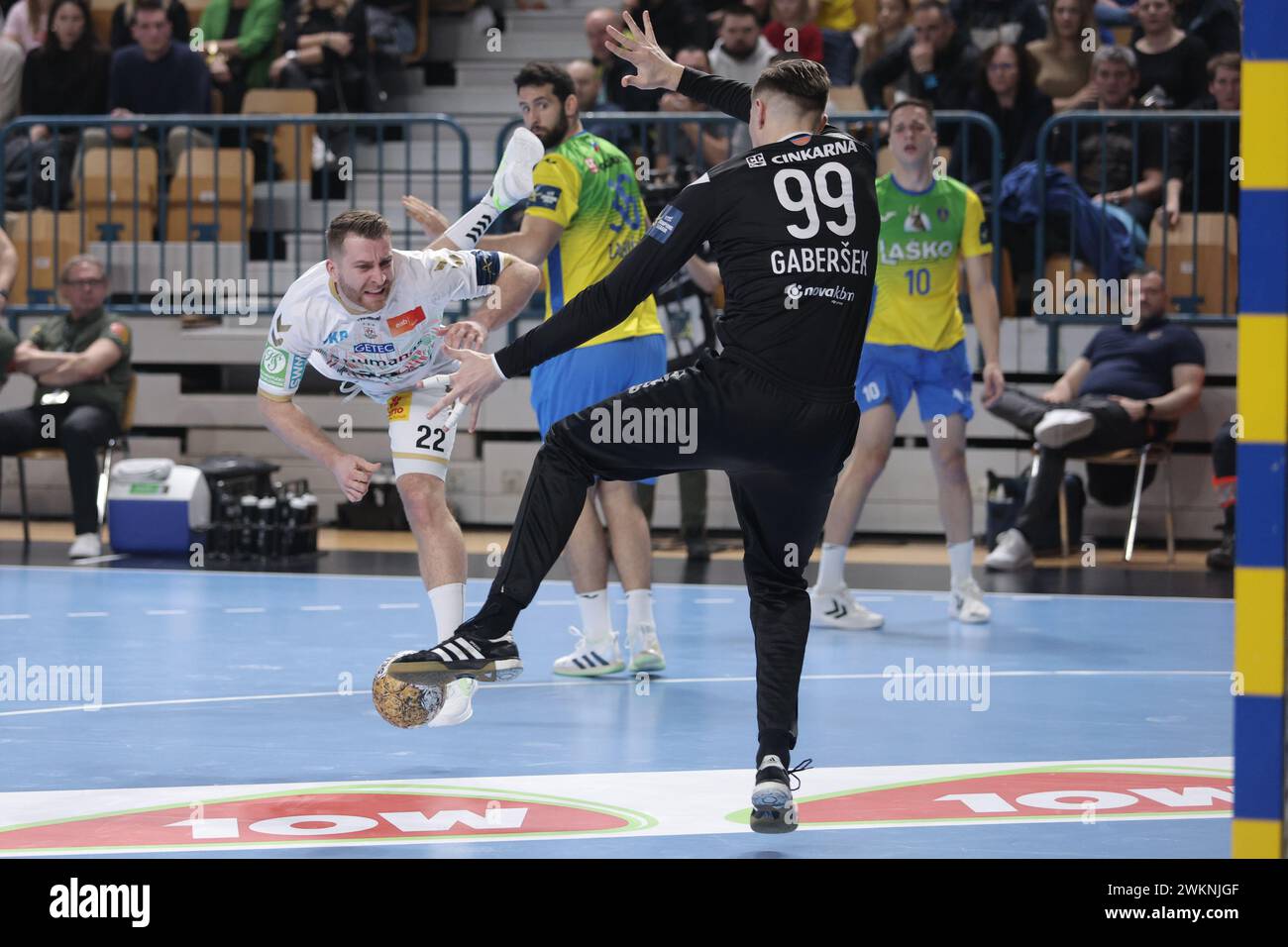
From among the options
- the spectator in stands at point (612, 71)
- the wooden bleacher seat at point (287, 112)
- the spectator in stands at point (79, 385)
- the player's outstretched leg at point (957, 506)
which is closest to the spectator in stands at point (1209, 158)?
the spectator in stands at point (612, 71)

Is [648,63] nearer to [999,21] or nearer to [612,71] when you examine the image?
[612,71]

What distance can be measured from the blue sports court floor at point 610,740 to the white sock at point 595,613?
22cm

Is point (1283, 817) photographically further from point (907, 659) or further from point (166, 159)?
point (166, 159)

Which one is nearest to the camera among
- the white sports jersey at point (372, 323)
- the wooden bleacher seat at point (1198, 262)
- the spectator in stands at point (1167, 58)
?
the white sports jersey at point (372, 323)

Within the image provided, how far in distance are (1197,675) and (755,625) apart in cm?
322

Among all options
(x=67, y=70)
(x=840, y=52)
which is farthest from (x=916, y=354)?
(x=67, y=70)

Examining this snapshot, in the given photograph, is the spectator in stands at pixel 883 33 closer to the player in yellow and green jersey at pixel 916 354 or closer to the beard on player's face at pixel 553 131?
the player in yellow and green jersey at pixel 916 354

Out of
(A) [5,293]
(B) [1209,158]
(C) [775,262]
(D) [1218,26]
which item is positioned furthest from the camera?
(D) [1218,26]

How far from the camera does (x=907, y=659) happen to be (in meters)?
8.05

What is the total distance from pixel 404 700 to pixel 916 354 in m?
4.12

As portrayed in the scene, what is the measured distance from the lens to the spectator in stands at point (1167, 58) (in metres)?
13.0

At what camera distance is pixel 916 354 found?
8.99m

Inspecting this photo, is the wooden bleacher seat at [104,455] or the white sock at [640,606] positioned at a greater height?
the wooden bleacher seat at [104,455]
